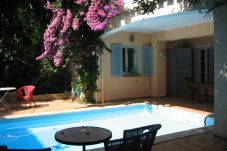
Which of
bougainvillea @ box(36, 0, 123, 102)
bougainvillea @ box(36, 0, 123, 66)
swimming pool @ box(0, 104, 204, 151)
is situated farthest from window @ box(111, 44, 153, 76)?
bougainvillea @ box(36, 0, 123, 66)

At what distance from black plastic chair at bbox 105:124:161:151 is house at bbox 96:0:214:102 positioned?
9419 millimetres

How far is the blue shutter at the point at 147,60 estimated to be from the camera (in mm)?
15287

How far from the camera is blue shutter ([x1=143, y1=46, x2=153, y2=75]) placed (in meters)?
15.3

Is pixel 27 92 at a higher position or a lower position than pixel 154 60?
lower

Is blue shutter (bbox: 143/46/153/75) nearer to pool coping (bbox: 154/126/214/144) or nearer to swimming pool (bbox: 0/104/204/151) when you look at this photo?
swimming pool (bbox: 0/104/204/151)

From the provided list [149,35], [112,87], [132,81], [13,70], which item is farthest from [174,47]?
[13,70]

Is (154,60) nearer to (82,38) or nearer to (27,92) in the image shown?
(82,38)

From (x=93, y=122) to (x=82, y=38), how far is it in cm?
360

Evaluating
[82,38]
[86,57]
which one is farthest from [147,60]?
[82,38]

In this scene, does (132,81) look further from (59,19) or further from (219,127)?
(219,127)

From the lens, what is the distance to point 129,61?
1530 centimetres

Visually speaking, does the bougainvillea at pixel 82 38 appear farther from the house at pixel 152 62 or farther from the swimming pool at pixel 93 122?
the swimming pool at pixel 93 122

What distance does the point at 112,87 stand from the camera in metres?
14.2

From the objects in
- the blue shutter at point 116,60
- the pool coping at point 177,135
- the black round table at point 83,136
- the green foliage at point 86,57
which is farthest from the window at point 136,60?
the black round table at point 83,136
